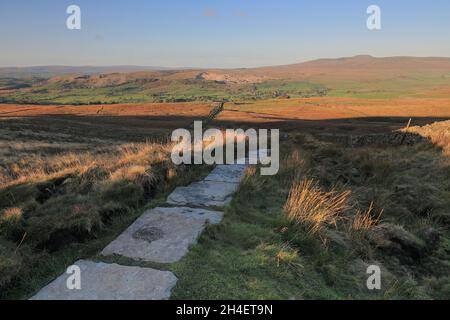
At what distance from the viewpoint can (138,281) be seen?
10.8ft

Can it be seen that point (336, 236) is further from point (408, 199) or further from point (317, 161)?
point (317, 161)

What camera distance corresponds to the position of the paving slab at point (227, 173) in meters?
6.74

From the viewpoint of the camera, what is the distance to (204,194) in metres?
5.82

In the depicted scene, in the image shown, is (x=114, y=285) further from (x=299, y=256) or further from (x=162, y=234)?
(x=299, y=256)

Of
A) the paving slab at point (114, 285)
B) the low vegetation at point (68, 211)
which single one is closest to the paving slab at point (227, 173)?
the low vegetation at point (68, 211)

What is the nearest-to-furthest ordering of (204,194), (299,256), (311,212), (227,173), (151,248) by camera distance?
1. (151,248)
2. (299,256)
3. (311,212)
4. (204,194)
5. (227,173)

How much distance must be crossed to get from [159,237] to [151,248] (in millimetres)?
276

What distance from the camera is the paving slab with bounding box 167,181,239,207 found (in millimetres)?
5398

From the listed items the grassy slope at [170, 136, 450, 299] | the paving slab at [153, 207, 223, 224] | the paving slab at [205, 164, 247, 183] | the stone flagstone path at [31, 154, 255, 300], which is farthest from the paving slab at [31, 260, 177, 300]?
the paving slab at [205, 164, 247, 183]

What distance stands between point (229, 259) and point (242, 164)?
169 inches

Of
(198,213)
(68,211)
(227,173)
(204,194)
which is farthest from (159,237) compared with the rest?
(227,173)

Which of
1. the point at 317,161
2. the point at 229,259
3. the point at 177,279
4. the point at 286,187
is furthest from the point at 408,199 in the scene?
the point at 177,279

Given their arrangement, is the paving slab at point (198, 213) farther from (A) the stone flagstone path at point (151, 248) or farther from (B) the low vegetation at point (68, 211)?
(B) the low vegetation at point (68, 211)

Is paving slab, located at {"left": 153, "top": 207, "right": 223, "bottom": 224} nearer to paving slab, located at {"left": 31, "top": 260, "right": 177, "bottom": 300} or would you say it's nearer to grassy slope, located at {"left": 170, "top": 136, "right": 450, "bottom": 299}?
grassy slope, located at {"left": 170, "top": 136, "right": 450, "bottom": 299}
